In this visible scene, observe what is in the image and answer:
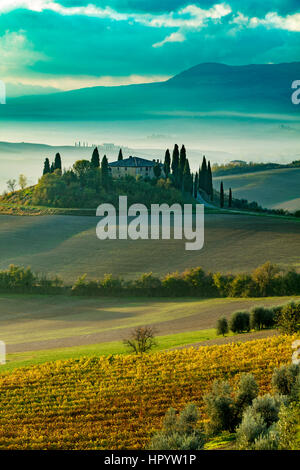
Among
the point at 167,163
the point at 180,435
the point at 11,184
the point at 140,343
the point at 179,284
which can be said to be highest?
the point at 167,163

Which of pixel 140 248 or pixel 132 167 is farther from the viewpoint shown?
pixel 132 167

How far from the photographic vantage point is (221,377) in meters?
28.7

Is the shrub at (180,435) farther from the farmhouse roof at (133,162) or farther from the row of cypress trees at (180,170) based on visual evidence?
the farmhouse roof at (133,162)

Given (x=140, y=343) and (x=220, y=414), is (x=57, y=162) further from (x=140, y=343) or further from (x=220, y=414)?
(x=220, y=414)

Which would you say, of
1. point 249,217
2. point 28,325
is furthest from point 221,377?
point 249,217

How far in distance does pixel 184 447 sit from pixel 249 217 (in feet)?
282

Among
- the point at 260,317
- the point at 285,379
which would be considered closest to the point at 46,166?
the point at 260,317

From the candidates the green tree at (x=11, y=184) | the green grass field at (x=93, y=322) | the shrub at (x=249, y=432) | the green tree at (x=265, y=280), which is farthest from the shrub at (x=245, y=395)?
the green tree at (x=11, y=184)

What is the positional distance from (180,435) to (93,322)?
1389 inches

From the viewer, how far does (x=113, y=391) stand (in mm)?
27672

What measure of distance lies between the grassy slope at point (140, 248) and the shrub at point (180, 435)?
50284mm

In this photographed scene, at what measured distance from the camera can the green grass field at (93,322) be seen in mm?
39656

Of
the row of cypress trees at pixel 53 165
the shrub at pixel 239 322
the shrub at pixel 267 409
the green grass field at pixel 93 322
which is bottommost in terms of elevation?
the green grass field at pixel 93 322
